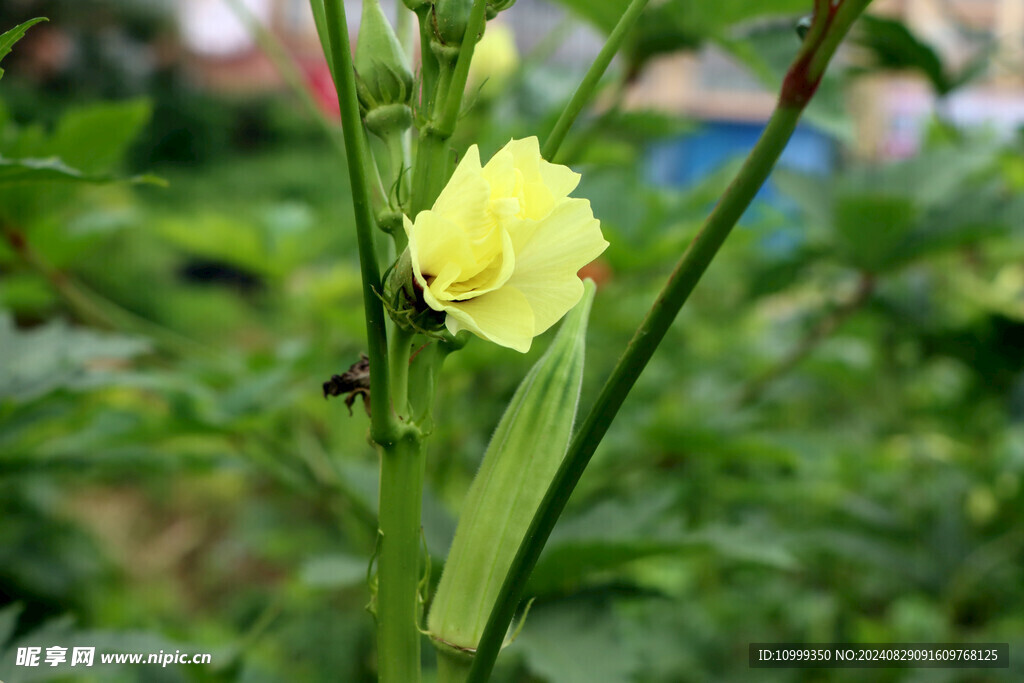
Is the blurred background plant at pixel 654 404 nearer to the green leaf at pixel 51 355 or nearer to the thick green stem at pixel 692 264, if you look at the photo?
the green leaf at pixel 51 355

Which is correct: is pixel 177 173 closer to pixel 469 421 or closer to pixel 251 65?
pixel 251 65

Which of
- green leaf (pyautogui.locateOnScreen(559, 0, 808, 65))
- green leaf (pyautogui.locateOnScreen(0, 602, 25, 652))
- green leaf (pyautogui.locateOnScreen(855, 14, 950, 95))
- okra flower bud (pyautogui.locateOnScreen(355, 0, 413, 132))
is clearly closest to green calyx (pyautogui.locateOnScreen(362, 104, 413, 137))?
okra flower bud (pyautogui.locateOnScreen(355, 0, 413, 132))

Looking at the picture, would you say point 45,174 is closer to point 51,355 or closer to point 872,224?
point 51,355

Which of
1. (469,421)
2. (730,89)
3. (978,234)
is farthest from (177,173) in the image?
(978,234)

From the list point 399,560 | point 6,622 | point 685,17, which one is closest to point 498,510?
point 399,560

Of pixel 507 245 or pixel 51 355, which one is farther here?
pixel 51 355

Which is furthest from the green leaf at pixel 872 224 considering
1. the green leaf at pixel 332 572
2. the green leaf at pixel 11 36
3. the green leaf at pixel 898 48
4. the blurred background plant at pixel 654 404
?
the green leaf at pixel 11 36
